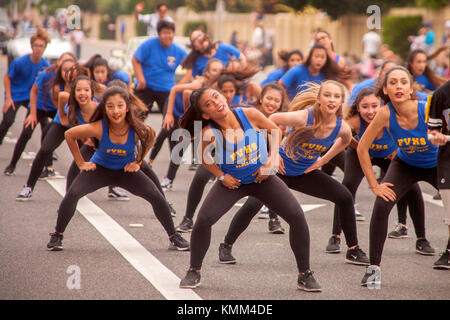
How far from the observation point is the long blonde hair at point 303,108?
718cm

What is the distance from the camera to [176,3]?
2459 inches

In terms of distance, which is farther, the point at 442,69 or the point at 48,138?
the point at 442,69

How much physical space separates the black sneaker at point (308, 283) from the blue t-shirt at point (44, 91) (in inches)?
218

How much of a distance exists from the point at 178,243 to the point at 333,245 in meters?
1.39

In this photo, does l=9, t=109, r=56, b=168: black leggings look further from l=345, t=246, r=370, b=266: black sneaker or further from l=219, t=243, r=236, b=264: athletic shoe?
l=345, t=246, r=370, b=266: black sneaker

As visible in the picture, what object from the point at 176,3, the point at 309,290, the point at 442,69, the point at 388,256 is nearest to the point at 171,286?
the point at 309,290

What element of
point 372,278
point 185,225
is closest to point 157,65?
point 185,225

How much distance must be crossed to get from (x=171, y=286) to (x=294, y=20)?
38.6 meters

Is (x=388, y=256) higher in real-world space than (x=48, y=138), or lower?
lower

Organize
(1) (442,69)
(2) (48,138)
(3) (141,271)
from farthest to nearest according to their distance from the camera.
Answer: (1) (442,69) → (2) (48,138) → (3) (141,271)

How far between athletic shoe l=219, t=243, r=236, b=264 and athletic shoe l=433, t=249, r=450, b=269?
168cm

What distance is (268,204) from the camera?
6.62m

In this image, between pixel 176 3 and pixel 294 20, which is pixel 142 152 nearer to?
pixel 294 20

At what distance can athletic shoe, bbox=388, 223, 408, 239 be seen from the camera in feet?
28.8
